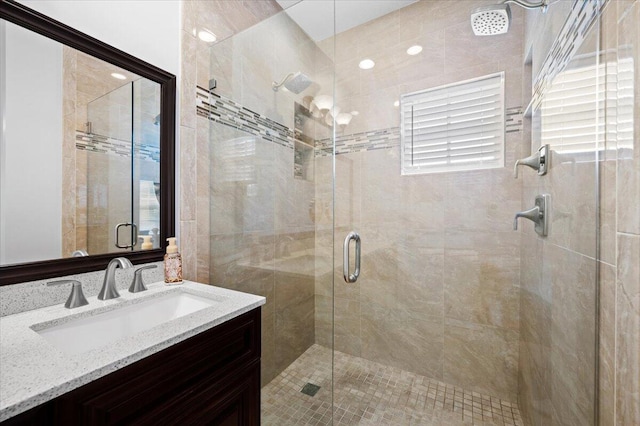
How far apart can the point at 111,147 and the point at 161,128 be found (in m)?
0.24

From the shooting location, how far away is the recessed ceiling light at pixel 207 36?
1.50 meters

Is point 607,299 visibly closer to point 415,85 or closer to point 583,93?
point 583,93

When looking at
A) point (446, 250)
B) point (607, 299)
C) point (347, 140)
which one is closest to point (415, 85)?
point (347, 140)

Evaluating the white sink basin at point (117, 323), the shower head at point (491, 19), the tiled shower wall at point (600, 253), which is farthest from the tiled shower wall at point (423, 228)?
the white sink basin at point (117, 323)

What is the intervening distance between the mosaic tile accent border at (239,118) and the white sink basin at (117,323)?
0.89 metres

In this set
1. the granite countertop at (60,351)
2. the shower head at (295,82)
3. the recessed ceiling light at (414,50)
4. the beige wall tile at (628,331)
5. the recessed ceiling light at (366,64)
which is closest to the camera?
the granite countertop at (60,351)

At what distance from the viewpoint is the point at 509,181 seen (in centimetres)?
164

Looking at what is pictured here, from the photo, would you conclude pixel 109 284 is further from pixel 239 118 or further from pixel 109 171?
pixel 239 118

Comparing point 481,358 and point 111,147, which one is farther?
point 481,358

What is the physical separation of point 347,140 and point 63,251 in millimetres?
1700

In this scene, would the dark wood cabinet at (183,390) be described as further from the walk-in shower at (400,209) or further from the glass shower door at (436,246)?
the glass shower door at (436,246)

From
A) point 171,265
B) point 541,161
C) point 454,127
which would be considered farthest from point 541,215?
point 171,265

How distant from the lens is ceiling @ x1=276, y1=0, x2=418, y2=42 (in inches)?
60.3

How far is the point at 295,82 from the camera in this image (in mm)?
1486
